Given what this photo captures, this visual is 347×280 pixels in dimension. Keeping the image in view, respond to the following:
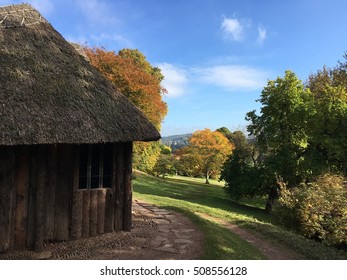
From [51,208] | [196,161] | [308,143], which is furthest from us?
[196,161]

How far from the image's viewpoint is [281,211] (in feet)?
44.8

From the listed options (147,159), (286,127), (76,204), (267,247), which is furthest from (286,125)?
(147,159)

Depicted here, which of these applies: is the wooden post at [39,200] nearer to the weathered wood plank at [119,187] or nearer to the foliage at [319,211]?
the weathered wood plank at [119,187]

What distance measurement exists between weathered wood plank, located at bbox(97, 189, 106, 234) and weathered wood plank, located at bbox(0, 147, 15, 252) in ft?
7.76

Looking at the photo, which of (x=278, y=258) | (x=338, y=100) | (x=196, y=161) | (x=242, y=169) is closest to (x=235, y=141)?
(x=196, y=161)

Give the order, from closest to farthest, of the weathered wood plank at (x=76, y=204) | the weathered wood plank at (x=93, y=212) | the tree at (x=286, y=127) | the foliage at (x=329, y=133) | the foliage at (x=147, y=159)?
the weathered wood plank at (x=76, y=204), the weathered wood plank at (x=93, y=212), the foliage at (x=329, y=133), the tree at (x=286, y=127), the foliage at (x=147, y=159)

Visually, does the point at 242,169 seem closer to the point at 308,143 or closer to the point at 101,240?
the point at 308,143

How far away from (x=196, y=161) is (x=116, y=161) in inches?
1208

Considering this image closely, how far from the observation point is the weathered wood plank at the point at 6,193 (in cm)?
764

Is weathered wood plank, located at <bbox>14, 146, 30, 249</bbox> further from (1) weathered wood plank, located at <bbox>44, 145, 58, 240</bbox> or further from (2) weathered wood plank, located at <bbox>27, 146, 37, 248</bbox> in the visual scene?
(1) weathered wood plank, located at <bbox>44, 145, 58, 240</bbox>

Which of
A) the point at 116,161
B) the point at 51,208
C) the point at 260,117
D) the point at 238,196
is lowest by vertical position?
the point at 238,196

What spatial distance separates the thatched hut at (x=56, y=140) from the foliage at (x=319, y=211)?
687 cm

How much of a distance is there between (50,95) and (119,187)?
3.37 metres

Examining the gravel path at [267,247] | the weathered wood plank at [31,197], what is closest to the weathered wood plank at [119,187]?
the weathered wood plank at [31,197]
